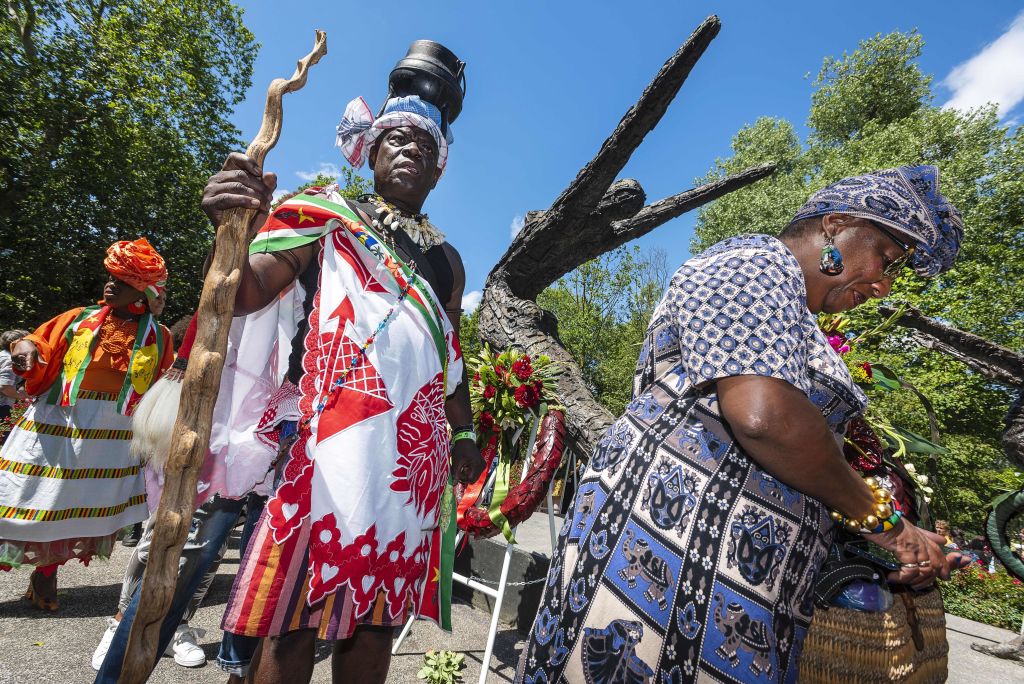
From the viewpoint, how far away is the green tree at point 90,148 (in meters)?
16.2

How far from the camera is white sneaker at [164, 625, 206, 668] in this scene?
10.4ft

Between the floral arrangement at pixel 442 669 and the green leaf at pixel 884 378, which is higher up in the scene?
the green leaf at pixel 884 378

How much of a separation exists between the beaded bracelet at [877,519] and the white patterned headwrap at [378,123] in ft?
6.58

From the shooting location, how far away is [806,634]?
1282 millimetres

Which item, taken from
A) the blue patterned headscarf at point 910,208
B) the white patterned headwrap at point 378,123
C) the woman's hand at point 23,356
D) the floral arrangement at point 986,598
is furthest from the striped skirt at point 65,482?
the floral arrangement at point 986,598

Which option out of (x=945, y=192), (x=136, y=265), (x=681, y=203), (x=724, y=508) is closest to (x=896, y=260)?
Result: (x=724, y=508)

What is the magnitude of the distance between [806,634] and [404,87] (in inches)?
106

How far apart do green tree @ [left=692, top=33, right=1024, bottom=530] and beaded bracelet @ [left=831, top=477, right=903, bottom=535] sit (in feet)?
29.7

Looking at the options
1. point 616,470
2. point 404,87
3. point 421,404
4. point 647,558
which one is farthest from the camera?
point 404,87

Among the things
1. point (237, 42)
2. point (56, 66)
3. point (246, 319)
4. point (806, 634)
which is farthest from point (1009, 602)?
point (237, 42)

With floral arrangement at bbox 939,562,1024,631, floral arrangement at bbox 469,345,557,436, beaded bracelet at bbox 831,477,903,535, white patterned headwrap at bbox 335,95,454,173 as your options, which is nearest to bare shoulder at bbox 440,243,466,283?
white patterned headwrap at bbox 335,95,454,173

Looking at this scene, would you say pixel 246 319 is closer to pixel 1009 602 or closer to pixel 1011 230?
pixel 1009 602

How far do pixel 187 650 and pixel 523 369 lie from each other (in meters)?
2.68

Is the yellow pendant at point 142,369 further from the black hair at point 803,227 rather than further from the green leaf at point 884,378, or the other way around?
the green leaf at point 884,378
